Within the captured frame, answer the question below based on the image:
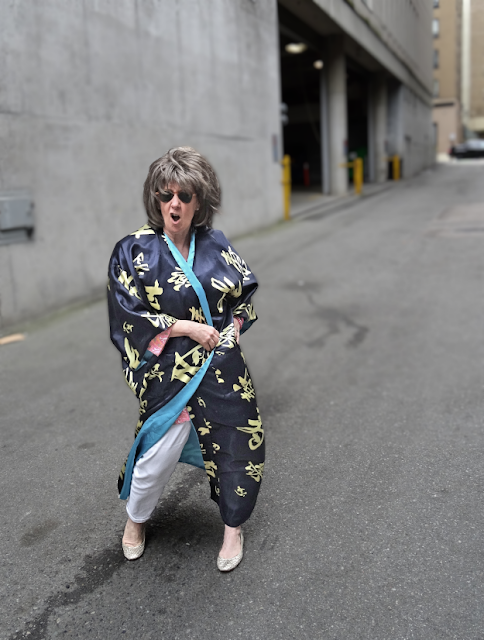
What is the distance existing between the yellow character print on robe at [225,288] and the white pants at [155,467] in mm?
513

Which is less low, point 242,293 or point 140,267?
point 140,267

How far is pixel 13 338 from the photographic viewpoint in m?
6.08

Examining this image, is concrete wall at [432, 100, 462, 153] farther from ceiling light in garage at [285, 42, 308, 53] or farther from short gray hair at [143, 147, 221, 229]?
short gray hair at [143, 147, 221, 229]

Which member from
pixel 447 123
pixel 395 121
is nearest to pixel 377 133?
pixel 395 121

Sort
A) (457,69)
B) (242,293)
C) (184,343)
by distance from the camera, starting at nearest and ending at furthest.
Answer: (184,343)
(242,293)
(457,69)

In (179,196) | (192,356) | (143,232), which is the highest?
(179,196)

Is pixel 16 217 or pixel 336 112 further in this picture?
pixel 336 112

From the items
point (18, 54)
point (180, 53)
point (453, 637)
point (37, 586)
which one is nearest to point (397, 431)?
point (453, 637)

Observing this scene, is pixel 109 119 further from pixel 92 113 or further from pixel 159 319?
pixel 159 319

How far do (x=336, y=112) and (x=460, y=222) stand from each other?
8144 millimetres

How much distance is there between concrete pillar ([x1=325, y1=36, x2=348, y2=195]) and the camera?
1806 centimetres

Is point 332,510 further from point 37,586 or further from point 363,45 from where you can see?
point 363,45

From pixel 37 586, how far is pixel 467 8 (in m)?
5.18

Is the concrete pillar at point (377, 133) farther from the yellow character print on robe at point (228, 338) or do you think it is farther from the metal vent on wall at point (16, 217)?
the yellow character print on robe at point (228, 338)
